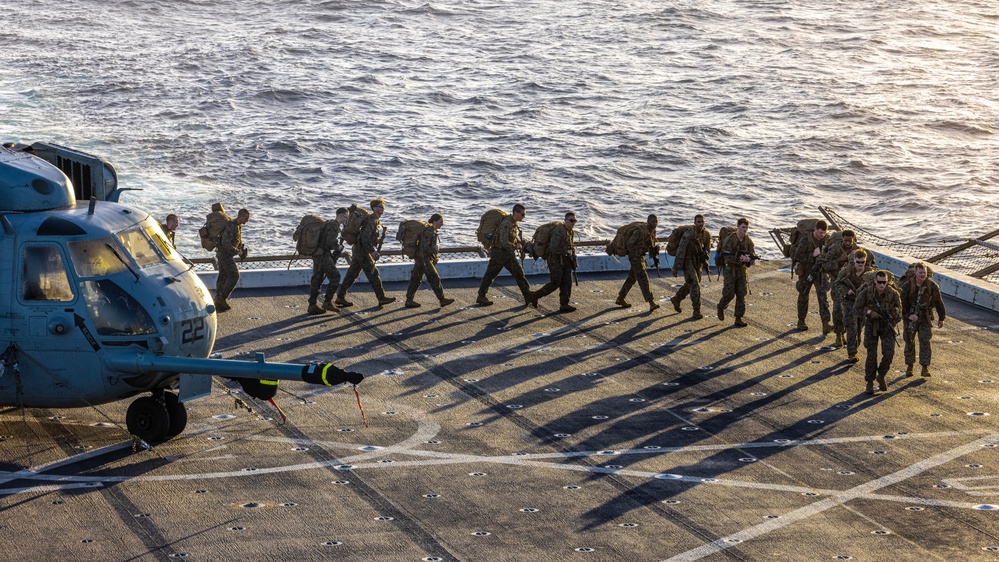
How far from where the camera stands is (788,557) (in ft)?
44.1

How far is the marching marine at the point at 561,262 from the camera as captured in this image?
75.3 feet

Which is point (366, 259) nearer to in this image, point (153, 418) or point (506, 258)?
point (506, 258)

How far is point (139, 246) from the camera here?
16.0 meters

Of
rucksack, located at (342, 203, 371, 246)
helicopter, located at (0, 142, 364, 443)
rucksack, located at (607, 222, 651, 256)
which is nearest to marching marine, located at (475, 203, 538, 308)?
rucksack, located at (607, 222, 651, 256)

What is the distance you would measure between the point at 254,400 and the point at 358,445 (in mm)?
2366

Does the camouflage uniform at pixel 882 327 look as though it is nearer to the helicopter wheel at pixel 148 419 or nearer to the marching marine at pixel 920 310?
the marching marine at pixel 920 310

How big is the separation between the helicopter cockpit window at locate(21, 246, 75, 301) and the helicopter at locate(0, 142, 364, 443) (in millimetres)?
12

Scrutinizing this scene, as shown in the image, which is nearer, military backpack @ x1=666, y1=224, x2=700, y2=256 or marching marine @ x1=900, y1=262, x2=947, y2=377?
marching marine @ x1=900, y1=262, x2=947, y2=377

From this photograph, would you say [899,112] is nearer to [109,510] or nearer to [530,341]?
[530,341]

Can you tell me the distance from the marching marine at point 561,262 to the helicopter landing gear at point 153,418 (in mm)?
8578

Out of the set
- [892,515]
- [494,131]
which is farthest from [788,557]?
[494,131]

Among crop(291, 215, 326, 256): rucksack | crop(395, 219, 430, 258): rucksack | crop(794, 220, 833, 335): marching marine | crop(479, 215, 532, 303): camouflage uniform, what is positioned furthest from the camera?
crop(395, 219, 430, 258): rucksack

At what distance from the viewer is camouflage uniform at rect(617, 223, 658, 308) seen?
910 inches

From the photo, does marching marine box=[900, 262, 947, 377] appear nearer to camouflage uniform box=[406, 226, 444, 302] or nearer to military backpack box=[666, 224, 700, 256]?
military backpack box=[666, 224, 700, 256]
